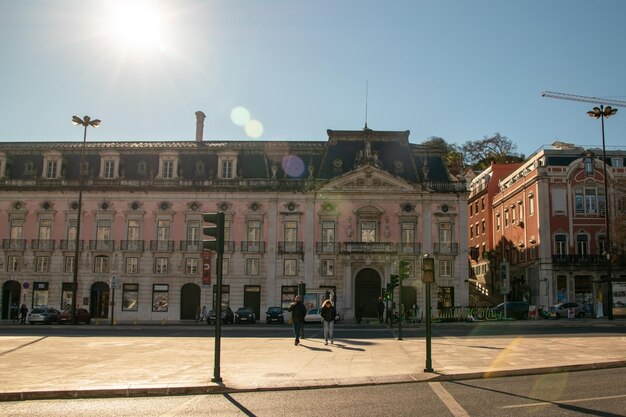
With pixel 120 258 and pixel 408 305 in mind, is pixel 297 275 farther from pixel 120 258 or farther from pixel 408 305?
pixel 120 258

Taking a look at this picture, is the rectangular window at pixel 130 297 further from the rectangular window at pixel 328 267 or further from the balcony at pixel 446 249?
the balcony at pixel 446 249

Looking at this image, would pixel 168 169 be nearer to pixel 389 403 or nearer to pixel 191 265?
pixel 191 265

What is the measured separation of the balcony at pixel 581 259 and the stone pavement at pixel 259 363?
3230 cm

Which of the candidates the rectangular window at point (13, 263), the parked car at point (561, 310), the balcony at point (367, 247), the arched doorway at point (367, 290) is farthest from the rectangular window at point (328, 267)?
the rectangular window at point (13, 263)

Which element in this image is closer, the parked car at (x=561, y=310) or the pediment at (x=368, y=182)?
the parked car at (x=561, y=310)

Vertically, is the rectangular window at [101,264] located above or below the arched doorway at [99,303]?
above

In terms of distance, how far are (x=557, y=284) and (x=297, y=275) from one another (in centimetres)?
2228

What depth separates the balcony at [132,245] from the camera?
187ft

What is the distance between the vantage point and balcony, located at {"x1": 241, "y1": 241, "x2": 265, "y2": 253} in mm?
56594

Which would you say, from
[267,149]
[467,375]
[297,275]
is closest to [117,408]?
[467,375]

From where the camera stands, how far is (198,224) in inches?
2258

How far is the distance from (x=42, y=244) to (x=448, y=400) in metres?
52.8

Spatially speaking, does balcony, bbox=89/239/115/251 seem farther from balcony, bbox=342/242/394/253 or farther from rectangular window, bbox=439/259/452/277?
rectangular window, bbox=439/259/452/277

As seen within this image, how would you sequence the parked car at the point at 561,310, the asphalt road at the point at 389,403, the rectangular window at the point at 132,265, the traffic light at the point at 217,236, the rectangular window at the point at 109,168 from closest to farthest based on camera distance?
1. the asphalt road at the point at 389,403
2. the traffic light at the point at 217,236
3. the parked car at the point at 561,310
4. the rectangular window at the point at 132,265
5. the rectangular window at the point at 109,168
